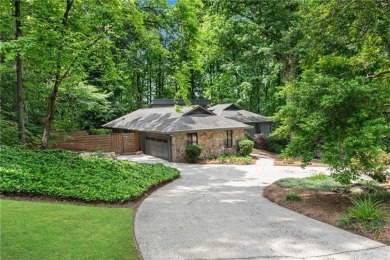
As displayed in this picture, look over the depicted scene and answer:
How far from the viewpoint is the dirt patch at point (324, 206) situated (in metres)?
7.99

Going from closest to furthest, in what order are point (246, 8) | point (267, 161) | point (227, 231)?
1. point (227, 231)
2. point (267, 161)
3. point (246, 8)

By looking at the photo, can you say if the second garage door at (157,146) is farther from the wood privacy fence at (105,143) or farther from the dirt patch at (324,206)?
the dirt patch at (324,206)

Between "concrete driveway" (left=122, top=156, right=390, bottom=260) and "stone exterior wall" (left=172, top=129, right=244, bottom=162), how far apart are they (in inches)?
379

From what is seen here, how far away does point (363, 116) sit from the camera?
30.0 ft

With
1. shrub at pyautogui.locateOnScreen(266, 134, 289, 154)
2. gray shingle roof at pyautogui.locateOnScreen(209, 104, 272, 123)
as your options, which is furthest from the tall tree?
gray shingle roof at pyautogui.locateOnScreen(209, 104, 272, 123)

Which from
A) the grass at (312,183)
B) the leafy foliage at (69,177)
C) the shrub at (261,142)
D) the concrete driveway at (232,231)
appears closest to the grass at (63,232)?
the concrete driveway at (232,231)

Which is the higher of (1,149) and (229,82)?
(229,82)

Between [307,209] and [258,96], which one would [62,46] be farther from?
[258,96]

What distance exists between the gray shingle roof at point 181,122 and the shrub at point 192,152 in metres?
1.21

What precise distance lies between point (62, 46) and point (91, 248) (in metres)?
10.5

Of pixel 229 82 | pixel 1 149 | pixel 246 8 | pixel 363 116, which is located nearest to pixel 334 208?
pixel 363 116

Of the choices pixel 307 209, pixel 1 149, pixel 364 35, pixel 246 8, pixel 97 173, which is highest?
pixel 246 8

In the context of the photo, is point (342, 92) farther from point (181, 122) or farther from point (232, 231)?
point (181, 122)

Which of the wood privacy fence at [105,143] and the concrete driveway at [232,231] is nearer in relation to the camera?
the concrete driveway at [232,231]
